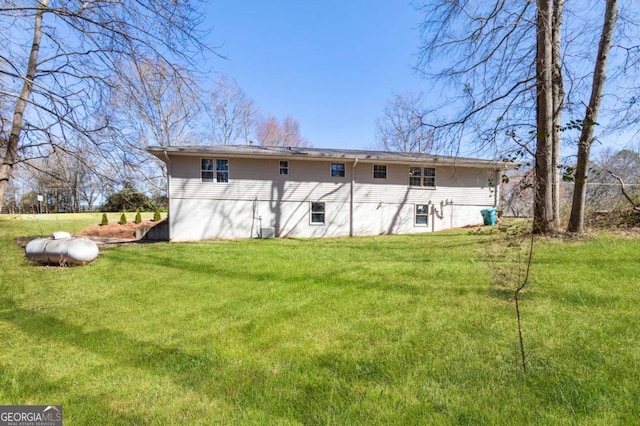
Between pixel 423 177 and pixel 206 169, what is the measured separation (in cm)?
1012

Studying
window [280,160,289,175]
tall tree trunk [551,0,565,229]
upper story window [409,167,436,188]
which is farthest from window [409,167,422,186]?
tall tree trunk [551,0,565,229]

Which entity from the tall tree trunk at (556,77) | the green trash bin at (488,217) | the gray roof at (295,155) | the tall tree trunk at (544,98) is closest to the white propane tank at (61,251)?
the gray roof at (295,155)

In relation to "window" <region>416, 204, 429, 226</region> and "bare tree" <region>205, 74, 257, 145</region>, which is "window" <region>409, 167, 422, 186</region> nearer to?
"window" <region>416, 204, 429, 226</region>

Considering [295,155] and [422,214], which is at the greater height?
[295,155]

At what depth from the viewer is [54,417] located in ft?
7.28

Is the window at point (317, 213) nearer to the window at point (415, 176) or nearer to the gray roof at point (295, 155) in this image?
the gray roof at point (295, 155)

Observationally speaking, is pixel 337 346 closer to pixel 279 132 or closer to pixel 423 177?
pixel 423 177

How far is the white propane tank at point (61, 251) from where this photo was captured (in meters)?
7.91

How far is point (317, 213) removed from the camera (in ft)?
46.0

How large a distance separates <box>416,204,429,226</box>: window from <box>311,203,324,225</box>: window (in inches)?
186

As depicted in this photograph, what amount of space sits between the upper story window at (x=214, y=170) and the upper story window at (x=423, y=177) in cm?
867

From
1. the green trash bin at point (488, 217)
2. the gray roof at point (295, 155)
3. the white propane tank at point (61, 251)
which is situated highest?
the gray roof at point (295, 155)

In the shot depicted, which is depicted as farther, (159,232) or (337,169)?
(159,232)

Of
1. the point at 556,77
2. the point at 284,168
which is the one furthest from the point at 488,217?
the point at 284,168
